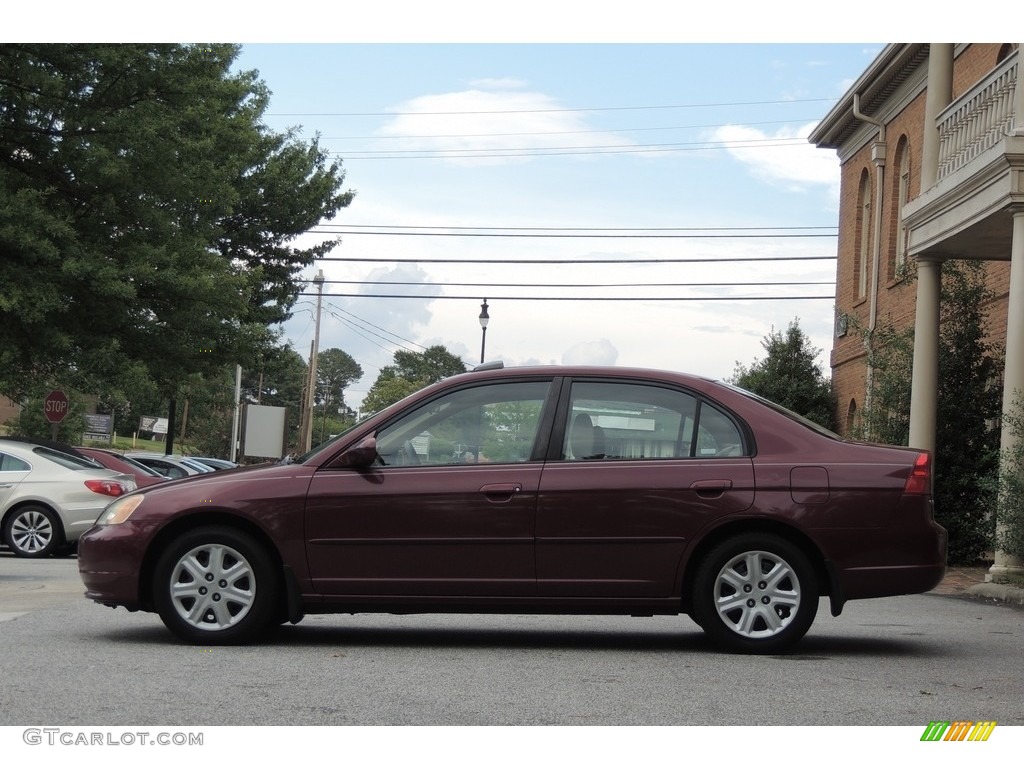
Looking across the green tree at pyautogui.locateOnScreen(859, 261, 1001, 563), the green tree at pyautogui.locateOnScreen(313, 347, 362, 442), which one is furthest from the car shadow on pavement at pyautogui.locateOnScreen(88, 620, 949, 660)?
the green tree at pyautogui.locateOnScreen(313, 347, 362, 442)

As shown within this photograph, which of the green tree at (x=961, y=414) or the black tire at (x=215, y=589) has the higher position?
the green tree at (x=961, y=414)

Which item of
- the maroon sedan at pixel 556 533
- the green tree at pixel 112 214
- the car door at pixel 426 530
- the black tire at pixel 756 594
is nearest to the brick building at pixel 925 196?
the maroon sedan at pixel 556 533

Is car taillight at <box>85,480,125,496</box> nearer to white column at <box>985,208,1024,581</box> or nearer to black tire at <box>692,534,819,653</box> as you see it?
white column at <box>985,208,1024,581</box>

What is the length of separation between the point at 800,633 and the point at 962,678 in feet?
3.10

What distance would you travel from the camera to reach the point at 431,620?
32.4ft

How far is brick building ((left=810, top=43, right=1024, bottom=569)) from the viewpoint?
14.5 meters

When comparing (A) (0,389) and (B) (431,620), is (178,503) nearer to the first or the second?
(B) (431,620)

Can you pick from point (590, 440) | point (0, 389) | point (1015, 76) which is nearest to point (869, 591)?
point (590, 440)

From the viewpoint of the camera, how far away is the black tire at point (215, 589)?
796 cm

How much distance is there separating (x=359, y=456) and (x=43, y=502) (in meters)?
10.1

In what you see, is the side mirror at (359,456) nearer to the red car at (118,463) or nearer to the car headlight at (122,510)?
the car headlight at (122,510)

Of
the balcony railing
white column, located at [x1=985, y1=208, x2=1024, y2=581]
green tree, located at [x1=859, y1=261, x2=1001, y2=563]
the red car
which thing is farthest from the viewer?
the red car

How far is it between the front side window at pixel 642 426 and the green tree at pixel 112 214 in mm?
15489

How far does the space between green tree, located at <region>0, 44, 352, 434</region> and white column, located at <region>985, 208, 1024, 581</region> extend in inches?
561
